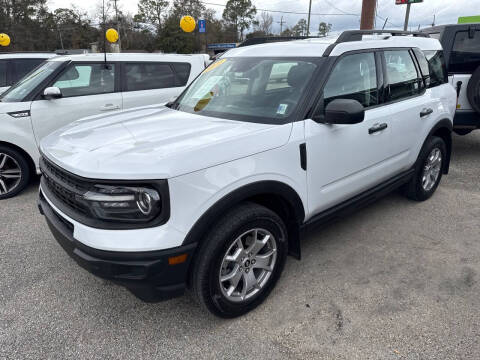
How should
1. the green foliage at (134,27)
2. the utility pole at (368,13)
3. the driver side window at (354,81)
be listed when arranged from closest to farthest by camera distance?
the driver side window at (354,81) → the utility pole at (368,13) → the green foliage at (134,27)

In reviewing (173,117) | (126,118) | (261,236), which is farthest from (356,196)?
(126,118)

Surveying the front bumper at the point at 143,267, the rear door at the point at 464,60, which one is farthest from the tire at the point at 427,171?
the front bumper at the point at 143,267

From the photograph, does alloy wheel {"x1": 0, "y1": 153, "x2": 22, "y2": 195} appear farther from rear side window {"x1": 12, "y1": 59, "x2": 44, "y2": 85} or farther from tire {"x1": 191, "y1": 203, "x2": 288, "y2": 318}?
tire {"x1": 191, "y1": 203, "x2": 288, "y2": 318}

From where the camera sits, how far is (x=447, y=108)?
165 inches

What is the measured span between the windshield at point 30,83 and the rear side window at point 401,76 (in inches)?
163

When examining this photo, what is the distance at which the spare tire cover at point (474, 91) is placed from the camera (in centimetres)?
527

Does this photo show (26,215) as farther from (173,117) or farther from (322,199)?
(322,199)

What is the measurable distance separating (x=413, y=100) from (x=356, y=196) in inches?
48.8

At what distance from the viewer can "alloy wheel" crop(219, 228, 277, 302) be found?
2377 millimetres

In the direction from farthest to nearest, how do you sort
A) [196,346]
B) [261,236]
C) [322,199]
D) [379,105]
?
[379,105], [322,199], [261,236], [196,346]

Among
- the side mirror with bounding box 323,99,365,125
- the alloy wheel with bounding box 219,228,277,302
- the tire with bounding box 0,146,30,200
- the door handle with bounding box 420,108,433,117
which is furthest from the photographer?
the tire with bounding box 0,146,30,200

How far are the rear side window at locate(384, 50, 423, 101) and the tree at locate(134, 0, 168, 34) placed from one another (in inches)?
2793

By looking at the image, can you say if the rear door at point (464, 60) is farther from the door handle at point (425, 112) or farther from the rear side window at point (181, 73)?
the rear side window at point (181, 73)

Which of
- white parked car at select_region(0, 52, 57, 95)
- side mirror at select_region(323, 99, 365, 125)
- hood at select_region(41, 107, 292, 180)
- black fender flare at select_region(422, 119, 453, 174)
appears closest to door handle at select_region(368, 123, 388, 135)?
side mirror at select_region(323, 99, 365, 125)
